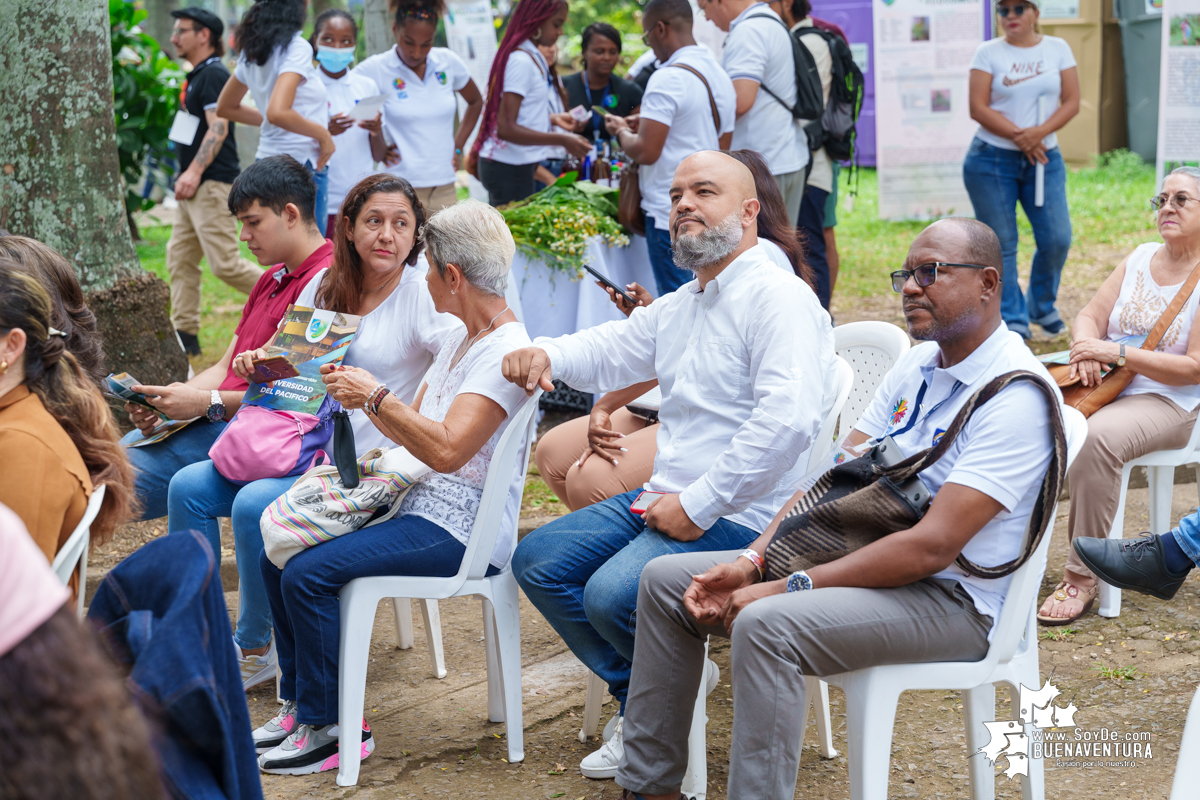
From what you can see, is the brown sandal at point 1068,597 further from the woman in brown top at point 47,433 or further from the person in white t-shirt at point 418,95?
the person in white t-shirt at point 418,95

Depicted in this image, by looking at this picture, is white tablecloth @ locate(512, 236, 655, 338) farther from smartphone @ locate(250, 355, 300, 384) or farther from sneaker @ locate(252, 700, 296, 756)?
sneaker @ locate(252, 700, 296, 756)

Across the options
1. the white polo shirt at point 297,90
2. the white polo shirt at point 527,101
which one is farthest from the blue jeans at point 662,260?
the white polo shirt at point 297,90

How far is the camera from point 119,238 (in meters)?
5.01

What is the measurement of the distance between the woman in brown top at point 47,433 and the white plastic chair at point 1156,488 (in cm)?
302

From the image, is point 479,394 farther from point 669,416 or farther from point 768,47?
point 768,47

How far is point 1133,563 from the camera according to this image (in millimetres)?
3174

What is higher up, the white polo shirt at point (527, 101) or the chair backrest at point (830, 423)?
the white polo shirt at point (527, 101)

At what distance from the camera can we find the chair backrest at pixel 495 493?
118 inches

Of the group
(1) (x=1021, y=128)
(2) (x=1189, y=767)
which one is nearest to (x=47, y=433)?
(2) (x=1189, y=767)

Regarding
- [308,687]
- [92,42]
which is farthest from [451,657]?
[92,42]

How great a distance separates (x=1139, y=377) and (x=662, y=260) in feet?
8.06

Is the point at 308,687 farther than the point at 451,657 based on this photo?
No

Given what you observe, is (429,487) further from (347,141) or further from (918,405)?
(347,141)

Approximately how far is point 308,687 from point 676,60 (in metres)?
3.66
